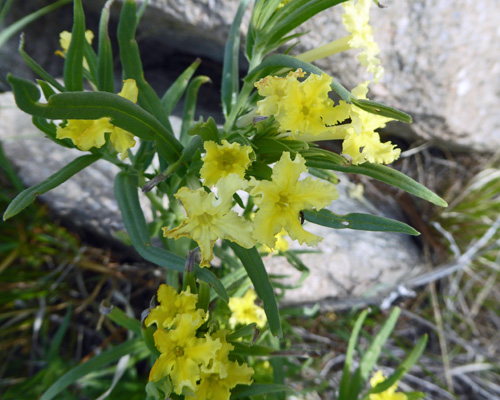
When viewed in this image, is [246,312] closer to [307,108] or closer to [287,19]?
[307,108]

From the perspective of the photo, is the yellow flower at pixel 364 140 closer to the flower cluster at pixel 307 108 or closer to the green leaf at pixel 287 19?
the flower cluster at pixel 307 108

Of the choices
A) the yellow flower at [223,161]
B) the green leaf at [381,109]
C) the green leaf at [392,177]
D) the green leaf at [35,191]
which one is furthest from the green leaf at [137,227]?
the green leaf at [381,109]

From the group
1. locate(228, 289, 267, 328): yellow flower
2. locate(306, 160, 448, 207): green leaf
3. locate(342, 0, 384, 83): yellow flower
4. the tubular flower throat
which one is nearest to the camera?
the tubular flower throat

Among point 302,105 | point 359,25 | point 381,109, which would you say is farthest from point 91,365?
point 359,25

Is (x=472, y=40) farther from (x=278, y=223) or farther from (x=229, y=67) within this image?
(x=278, y=223)

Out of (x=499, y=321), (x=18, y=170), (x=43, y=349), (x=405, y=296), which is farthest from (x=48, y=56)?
(x=499, y=321)

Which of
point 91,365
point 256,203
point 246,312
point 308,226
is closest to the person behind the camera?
point 256,203

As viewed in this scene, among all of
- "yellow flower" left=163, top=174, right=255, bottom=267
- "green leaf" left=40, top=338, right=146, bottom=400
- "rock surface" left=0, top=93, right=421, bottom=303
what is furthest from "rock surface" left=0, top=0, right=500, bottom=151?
"green leaf" left=40, top=338, right=146, bottom=400

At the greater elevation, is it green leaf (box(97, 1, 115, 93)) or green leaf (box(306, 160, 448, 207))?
green leaf (box(97, 1, 115, 93))

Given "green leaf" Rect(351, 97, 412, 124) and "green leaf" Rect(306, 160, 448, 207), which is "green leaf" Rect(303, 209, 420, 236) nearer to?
"green leaf" Rect(306, 160, 448, 207)
